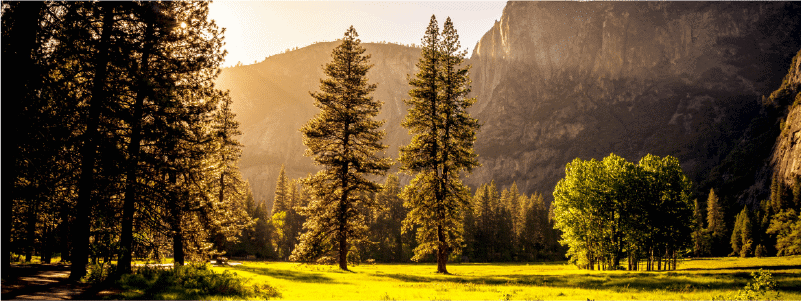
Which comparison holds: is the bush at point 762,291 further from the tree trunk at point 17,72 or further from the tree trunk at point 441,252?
the tree trunk at point 17,72

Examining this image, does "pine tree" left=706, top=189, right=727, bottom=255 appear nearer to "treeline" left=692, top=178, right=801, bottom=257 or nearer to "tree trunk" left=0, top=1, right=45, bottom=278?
"treeline" left=692, top=178, right=801, bottom=257

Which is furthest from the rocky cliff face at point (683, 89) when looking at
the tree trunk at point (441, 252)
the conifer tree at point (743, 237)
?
the tree trunk at point (441, 252)

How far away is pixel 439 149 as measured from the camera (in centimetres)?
2566

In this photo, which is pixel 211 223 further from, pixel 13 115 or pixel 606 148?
pixel 606 148

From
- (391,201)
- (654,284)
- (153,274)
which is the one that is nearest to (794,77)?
(391,201)

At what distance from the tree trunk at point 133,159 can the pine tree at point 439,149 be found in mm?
14873

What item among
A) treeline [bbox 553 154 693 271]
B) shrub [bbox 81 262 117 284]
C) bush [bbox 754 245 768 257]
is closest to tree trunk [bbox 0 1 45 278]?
shrub [bbox 81 262 117 284]

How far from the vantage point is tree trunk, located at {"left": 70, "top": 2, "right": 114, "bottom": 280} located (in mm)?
12750

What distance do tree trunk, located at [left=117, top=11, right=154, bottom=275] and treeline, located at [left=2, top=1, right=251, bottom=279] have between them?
0.04 m

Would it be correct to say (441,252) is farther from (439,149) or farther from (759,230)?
(759,230)

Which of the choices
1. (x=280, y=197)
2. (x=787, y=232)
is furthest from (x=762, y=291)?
(x=280, y=197)

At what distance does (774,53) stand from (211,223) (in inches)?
9520

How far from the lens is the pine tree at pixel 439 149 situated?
81.1 ft

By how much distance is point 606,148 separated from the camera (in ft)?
595
